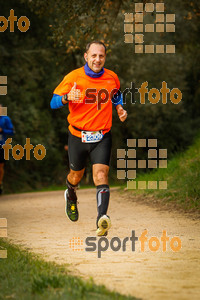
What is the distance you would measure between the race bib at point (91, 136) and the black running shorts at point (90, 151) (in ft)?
0.26

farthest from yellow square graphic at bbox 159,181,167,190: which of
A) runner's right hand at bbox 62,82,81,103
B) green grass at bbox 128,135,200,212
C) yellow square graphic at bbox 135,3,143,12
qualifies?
runner's right hand at bbox 62,82,81,103

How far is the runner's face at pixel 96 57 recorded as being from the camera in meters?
6.96

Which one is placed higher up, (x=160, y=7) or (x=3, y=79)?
(x=3, y=79)

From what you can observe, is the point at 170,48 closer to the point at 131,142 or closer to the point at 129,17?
the point at 131,142

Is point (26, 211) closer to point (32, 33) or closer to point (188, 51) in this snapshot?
point (32, 33)

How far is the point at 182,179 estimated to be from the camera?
12844 mm

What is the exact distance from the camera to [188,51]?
30188 millimetres

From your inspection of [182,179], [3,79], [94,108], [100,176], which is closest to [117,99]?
[94,108]

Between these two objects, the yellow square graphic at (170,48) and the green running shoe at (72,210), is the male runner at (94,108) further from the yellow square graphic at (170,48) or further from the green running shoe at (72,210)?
the yellow square graphic at (170,48)

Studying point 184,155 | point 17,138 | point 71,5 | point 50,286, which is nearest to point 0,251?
point 50,286

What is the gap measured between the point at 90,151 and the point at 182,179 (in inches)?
227

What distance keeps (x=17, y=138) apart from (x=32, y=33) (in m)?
4.87

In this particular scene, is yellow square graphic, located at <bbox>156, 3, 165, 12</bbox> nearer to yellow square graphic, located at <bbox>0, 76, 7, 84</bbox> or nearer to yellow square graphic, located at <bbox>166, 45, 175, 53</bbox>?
yellow square graphic, located at <bbox>0, 76, 7, 84</bbox>

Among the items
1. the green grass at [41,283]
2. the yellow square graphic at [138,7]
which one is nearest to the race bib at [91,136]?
the green grass at [41,283]
